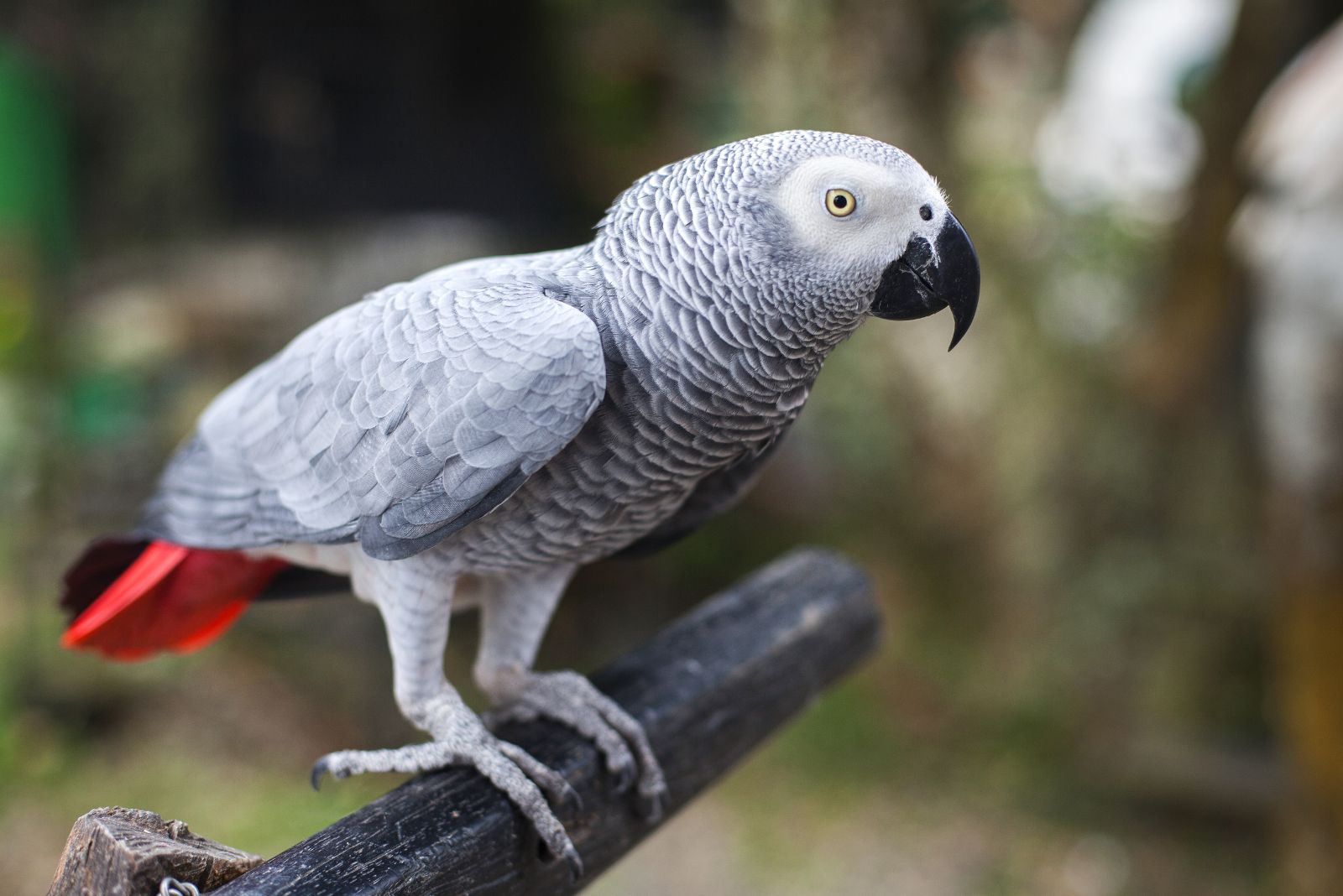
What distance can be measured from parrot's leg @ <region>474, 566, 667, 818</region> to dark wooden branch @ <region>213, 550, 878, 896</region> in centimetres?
2

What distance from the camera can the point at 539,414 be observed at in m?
0.78

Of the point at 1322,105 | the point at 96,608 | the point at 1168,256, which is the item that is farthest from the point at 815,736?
the point at 96,608

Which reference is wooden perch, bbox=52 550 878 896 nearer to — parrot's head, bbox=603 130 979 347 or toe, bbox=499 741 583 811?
toe, bbox=499 741 583 811

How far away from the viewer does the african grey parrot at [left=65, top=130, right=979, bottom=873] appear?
0.77 metres

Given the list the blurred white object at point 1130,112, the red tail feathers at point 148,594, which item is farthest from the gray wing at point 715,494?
the blurred white object at point 1130,112

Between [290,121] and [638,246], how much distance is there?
3.00 m

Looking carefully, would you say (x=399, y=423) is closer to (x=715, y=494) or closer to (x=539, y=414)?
(x=539, y=414)

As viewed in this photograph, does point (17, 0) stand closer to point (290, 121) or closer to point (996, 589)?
point (290, 121)

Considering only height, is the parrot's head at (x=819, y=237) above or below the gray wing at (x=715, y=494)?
above

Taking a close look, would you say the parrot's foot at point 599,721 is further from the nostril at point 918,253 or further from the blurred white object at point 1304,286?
the blurred white object at point 1304,286

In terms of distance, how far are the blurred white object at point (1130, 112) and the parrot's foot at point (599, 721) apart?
1.82 metres

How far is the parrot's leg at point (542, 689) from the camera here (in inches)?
39.7

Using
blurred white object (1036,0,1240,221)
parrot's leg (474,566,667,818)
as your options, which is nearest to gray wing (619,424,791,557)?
parrot's leg (474,566,667,818)

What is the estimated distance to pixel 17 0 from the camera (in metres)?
3.16
